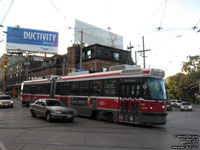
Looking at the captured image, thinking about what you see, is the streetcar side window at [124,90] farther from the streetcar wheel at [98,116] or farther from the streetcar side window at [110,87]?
the streetcar wheel at [98,116]

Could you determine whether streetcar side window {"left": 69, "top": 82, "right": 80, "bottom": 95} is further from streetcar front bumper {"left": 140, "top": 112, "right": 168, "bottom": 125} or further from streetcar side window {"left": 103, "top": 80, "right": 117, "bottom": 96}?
streetcar front bumper {"left": 140, "top": 112, "right": 168, "bottom": 125}

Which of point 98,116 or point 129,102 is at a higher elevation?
point 129,102

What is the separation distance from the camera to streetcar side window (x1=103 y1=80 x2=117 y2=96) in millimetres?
12852

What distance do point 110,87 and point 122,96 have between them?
4.05ft

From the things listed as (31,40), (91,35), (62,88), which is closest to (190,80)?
(91,35)

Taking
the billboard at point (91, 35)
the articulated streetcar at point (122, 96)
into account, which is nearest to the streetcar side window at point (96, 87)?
the articulated streetcar at point (122, 96)

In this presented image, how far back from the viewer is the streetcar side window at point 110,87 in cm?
1285

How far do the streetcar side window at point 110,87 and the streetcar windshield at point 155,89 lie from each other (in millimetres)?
2285

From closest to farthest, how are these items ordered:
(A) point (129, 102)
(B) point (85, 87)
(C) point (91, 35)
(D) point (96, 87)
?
(A) point (129, 102), (D) point (96, 87), (B) point (85, 87), (C) point (91, 35)

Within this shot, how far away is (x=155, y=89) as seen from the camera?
1155cm

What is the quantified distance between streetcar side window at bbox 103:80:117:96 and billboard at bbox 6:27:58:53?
25388 millimetres

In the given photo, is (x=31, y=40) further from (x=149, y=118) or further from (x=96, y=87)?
(x=149, y=118)

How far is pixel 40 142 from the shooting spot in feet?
24.3

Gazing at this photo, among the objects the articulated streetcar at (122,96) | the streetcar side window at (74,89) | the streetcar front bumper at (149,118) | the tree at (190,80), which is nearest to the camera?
the streetcar front bumper at (149,118)
